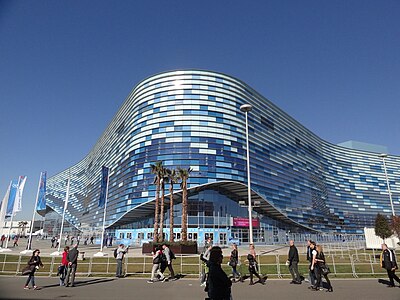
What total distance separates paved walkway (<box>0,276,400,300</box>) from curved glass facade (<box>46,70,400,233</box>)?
42.7m

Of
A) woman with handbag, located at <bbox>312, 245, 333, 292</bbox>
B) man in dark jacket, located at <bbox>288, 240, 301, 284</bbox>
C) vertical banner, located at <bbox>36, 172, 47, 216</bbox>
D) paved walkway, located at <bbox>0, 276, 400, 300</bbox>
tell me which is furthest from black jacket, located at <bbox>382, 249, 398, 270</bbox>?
vertical banner, located at <bbox>36, 172, 47, 216</bbox>

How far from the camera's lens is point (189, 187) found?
52688mm

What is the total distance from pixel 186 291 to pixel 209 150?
156 feet

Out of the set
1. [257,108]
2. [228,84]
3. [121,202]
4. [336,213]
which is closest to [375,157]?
[336,213]

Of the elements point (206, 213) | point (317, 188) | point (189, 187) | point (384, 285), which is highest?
point (317, 188)

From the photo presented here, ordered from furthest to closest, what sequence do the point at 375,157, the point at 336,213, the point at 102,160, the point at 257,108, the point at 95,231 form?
the point at 375,157, the point at 336,213, the point at 102,160, the point at 95,231, the point at 257,108

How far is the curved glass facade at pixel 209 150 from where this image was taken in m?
56.8

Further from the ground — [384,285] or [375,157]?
[375,157]

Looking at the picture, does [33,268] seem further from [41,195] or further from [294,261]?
[41,195]

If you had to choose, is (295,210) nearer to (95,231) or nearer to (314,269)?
(95,231)

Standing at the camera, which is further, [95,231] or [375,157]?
[375,157]

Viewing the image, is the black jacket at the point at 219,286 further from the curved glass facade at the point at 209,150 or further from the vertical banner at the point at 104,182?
the curved glass facade at the point at 209,150

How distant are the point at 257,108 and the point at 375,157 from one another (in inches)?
3688

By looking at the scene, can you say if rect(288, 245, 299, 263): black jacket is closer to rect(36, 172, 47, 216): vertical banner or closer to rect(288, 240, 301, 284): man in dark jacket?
rect(288, 240, 301, 284): man in dark jacket
